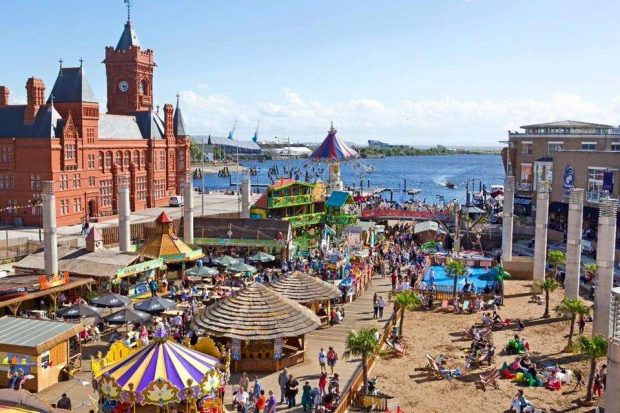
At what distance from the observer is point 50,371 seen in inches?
942

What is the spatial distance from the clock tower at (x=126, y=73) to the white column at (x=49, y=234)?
1803 inches

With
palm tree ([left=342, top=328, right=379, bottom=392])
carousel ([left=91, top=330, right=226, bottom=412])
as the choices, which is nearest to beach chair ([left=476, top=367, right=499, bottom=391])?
palm tree ([left=342, top=328, right=379, bottom=392])

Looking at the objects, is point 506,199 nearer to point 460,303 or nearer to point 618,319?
point 460,303

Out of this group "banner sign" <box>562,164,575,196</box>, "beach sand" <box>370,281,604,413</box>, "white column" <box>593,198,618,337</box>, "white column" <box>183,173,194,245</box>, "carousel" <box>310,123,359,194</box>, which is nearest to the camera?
"beach sand" <box>370,281,604,413</box>

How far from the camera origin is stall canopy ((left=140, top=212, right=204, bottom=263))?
135ft

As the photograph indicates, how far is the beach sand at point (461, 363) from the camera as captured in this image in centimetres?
2333

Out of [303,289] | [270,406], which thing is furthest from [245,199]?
[270,406]

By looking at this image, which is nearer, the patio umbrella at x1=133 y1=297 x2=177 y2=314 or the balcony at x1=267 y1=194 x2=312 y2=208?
the patio umbrella at x1=133 y1=297 x2=177 y2=314

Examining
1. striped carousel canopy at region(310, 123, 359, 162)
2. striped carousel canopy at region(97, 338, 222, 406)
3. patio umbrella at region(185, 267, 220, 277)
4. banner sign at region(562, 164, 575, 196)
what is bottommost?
patio umbrella at region(185, 267, 220, 277)

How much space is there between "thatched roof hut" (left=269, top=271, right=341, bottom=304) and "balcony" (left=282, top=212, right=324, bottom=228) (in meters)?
23.3

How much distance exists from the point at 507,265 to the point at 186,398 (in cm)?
3262

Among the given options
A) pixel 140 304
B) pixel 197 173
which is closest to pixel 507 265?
pixel 140 304

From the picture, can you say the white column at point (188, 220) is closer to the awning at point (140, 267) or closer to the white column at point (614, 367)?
the awning at point (140, 267)

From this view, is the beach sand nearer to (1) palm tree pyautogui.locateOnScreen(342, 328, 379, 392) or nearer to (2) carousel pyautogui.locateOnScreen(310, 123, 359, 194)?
(1) palm tree pyautogui.locateOnScreen(342, 328, 379, 392)
